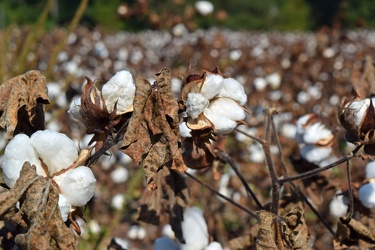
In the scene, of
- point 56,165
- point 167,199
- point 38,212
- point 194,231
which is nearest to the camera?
point 38,212

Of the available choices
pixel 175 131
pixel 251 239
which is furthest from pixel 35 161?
pixel 251 239

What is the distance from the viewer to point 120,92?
917 millimetres

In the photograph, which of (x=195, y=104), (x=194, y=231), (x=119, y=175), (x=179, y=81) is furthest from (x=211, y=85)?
(x=119, y=175)

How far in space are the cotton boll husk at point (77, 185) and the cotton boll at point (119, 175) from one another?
3981 millimetres

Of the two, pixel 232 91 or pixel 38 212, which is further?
pixel 232 91

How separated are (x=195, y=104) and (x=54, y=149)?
0.67 feet

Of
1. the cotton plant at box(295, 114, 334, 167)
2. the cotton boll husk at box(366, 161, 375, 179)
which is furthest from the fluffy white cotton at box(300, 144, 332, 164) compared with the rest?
the cotton boll husk at box(366, 161, 375, 179)

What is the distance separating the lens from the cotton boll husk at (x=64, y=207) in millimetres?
840

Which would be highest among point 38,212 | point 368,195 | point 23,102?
point 368,195

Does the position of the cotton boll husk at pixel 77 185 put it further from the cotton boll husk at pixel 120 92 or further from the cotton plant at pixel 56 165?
the cotton boll husk at pixel 120 92

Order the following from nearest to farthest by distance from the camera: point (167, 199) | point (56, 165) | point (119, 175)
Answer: point (56, 165)
point (167, 199)
point (119, 175)

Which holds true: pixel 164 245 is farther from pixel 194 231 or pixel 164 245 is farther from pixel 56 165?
pixel 56 165

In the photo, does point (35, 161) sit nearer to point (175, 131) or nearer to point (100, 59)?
point (175, 131)

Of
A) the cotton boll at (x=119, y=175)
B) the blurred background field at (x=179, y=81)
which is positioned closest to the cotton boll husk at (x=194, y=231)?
the blurred background field at (x=179, y=81)
